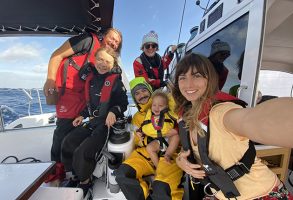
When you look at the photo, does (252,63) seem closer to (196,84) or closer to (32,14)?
(196,84)

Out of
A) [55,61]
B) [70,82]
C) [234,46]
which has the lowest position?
[70,82]

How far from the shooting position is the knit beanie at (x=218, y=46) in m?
2.08

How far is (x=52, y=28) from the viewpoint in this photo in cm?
251

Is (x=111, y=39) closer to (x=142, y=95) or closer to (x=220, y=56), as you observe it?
(x=142, y=95)

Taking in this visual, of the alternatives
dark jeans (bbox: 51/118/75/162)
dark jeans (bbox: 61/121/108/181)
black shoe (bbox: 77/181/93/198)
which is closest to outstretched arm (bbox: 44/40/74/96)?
dark jeans (bbox: 51/118/75/162)

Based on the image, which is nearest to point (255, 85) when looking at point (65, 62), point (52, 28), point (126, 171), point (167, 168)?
point (167, 168)

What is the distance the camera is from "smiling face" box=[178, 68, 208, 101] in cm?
111

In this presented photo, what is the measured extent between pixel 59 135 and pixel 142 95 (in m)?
1.00

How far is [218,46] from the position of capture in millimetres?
2279

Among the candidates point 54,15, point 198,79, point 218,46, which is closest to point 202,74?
point 198,79

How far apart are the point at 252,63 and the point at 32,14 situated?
2422 mm

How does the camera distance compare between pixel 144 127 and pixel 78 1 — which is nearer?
pixel 144 127

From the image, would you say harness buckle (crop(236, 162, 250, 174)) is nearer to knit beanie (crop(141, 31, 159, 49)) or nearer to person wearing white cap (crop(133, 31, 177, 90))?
person wearing white cap (crop(133, 31, 177, 90))

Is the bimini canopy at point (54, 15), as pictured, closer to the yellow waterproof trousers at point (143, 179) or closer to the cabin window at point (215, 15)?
the cabin window at point (215, 15)
